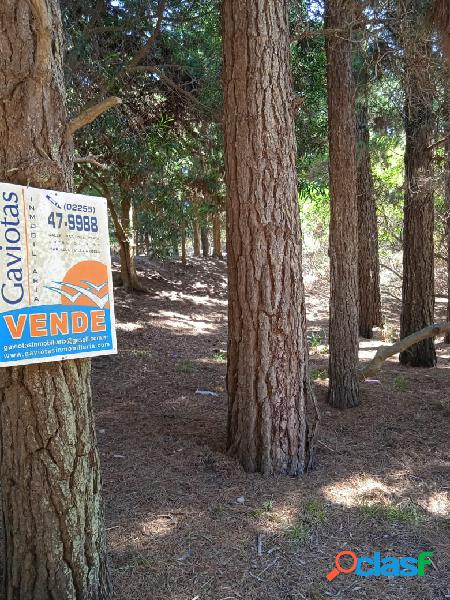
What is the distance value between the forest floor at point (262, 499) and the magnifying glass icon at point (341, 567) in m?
0.04

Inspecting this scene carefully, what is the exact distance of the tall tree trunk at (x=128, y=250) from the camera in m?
11.1

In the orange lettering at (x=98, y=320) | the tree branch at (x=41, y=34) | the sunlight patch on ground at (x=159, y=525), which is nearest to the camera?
the tree branch at (x=41, y=34)

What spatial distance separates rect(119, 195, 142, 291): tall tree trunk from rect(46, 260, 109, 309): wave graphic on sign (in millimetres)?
7852

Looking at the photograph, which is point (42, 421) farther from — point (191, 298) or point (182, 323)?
point (191, 298)

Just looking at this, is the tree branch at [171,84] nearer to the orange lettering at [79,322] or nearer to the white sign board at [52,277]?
the white sign board at [52,277]

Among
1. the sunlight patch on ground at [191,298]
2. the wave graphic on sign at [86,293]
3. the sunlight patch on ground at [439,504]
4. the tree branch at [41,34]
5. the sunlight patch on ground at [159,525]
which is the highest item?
the tree branch at [41,34]

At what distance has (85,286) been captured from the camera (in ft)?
7.66

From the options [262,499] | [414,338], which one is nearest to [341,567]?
[262,499]

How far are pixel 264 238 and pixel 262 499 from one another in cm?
183

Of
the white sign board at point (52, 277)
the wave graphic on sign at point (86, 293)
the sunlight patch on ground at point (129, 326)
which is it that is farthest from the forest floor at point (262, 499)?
the sunlight patch on ground at point (129, 326)

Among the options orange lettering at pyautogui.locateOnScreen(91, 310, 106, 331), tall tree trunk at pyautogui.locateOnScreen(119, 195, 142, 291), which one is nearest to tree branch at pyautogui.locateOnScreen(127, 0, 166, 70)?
tall tree trunk at pyautogui.locateOnScreen(119, 195, 142, 291)

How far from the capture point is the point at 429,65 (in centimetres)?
620

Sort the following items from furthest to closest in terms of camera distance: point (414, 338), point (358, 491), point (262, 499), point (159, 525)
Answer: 1. point (414, 338)
2. point (358, 491)
3. point (262, 499)
4. point (159, 525)

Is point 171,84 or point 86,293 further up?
point 171,84
